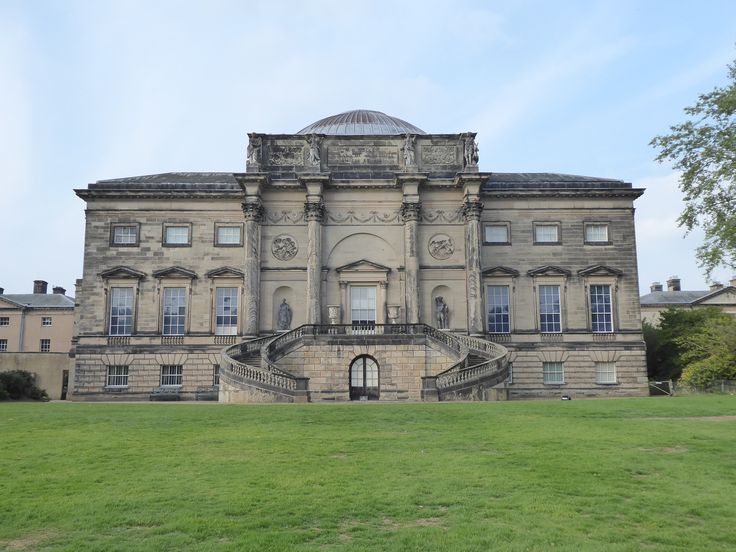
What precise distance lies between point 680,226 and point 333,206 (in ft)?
73.3

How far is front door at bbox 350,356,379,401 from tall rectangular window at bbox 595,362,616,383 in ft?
48.1

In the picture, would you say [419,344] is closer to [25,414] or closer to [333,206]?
[333,206]

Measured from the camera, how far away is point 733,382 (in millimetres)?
36781

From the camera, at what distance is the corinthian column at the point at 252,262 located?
137ft

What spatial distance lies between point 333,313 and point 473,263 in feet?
29.2

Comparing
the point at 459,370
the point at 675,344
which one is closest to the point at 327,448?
the point at 459,370

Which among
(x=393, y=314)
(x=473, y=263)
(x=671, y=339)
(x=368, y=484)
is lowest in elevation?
(x=368, y=484)

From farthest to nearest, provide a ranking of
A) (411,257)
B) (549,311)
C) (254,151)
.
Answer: (254,151), (549,311), (411,257)

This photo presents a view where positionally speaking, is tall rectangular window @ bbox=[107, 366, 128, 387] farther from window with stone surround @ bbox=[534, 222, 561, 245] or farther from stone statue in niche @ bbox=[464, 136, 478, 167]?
window with stone surround @ bbox=[534, 222, 561, 245]

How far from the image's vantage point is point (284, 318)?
42312 millimetres

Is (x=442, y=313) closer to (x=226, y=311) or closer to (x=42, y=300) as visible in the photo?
(x=226, y=311)

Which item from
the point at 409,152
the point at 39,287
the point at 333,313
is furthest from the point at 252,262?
the point at 39,287

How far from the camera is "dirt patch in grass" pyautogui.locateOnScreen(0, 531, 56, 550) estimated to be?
29.2 feet

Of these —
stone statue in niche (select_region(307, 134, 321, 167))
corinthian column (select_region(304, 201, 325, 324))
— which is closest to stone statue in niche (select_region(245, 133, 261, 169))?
stone statue in niche (select_region(307, 134, 321, 167))
